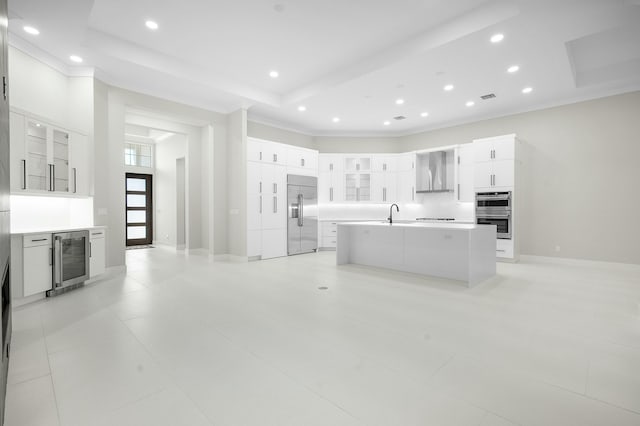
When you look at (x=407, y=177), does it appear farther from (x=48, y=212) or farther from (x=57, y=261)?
(x=48, y=212)

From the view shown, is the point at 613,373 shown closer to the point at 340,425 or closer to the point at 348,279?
the point at 340,425

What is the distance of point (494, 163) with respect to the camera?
632 cm

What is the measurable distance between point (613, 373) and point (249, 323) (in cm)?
278

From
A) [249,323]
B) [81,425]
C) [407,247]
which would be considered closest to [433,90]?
[407,247]

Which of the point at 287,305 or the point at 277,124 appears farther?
the point at 277,124

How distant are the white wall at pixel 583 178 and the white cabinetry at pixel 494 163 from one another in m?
0.67

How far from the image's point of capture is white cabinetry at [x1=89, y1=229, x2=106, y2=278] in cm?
427

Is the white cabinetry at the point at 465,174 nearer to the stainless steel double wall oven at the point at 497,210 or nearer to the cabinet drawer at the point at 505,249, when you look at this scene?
the stainless steel double wall oven at the point at 497,210

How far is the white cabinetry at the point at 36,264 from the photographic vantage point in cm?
336

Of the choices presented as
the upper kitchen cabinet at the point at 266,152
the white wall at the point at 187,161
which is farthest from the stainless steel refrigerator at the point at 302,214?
the white wall at the point at 187,161

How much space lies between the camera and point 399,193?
825cm

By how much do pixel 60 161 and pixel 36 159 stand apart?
0.35 meters

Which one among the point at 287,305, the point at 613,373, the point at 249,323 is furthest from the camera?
the point at 287,305

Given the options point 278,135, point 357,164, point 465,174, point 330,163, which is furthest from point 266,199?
point 465,174
